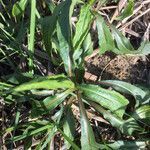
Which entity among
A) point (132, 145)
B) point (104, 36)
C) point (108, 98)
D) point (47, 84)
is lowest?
point (132, 145)

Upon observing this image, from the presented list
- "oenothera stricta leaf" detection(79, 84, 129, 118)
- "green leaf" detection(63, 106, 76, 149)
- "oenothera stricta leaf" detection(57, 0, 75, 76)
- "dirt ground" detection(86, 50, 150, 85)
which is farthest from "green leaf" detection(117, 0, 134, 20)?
"green leaf" detection(63, 106, 76, 149)

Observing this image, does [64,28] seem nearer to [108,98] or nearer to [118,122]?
[108,98]

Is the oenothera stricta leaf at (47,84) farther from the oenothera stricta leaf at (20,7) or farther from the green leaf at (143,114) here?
the oenothera stricta leaf at (20,7)

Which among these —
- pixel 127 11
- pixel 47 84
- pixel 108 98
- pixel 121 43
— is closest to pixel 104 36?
pixel 121 43

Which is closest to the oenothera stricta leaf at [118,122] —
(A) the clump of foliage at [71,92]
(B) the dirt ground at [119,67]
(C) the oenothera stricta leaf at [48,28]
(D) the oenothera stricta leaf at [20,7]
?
(A) the clump of foliage at [71,92]

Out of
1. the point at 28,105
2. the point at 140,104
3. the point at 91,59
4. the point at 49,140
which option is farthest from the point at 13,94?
the point at 140,104

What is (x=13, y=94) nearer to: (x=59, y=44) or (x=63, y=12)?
(x=59, y=44)
